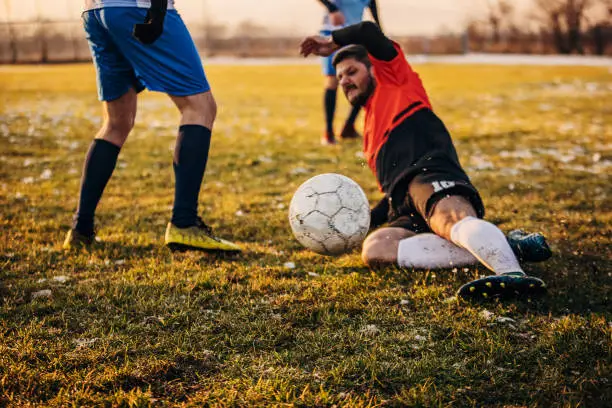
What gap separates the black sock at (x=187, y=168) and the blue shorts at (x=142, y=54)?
29cm

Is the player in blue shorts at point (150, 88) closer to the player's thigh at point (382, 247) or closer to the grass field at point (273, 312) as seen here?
the grass field at point (273, 312)

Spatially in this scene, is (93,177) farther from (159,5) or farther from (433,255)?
(433,255)

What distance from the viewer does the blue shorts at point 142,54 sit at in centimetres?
371

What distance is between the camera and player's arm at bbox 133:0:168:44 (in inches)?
142

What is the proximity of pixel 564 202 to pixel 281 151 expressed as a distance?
401cm

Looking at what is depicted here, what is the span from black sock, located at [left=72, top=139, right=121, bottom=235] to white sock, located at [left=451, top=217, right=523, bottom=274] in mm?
2566

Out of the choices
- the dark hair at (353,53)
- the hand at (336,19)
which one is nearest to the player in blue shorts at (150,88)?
the dark hair at (353,53)

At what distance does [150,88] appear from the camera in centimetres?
388

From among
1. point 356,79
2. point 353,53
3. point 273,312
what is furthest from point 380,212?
point 273,312

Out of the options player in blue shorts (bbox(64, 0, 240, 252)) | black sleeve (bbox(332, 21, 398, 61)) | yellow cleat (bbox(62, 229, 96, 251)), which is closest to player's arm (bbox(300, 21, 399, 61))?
black sleeve (bbox(332, 21, 398, 61))

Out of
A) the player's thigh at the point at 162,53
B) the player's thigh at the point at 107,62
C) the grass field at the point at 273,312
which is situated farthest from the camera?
the player's thigh at the point at 107,62

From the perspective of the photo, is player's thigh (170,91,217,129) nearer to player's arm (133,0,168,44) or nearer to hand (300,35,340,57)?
player's arm (133,0,168,44)

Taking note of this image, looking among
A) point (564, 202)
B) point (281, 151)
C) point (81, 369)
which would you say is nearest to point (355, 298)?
point (81, 369)

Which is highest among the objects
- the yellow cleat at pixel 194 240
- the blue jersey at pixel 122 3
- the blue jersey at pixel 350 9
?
the blue jersey at pixel 350 9
